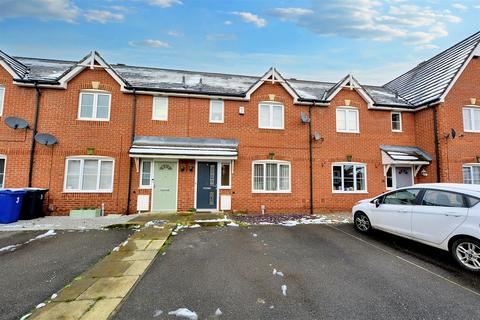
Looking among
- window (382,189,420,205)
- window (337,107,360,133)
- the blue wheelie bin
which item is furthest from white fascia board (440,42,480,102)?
the blue wheelie bin

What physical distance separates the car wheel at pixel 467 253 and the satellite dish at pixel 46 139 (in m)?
14.9

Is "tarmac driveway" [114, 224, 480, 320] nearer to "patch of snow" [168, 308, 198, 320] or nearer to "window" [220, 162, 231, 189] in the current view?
"patch of snow" [168, 308, 198, 320]

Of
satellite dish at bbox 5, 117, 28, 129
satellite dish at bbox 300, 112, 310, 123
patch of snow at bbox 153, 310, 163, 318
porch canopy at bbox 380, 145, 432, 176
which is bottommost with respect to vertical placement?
patch of snow at bbox 153, 310, 163, 318

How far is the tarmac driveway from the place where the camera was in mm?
→ 3395

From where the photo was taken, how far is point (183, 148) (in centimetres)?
1061

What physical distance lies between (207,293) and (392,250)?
5.45 m

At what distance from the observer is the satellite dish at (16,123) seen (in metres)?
9.58

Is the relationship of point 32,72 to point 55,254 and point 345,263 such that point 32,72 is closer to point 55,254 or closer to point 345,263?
point 55,254

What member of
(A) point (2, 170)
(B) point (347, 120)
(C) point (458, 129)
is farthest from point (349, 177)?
(A) point (2, 170)

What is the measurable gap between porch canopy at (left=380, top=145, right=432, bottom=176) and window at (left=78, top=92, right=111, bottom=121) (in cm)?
1508

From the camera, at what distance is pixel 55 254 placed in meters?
5.64

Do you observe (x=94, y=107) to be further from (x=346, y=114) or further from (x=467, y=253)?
(x=467, y=253)

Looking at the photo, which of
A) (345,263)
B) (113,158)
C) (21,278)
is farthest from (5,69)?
(345,263)

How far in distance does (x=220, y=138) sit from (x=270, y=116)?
310 cm
